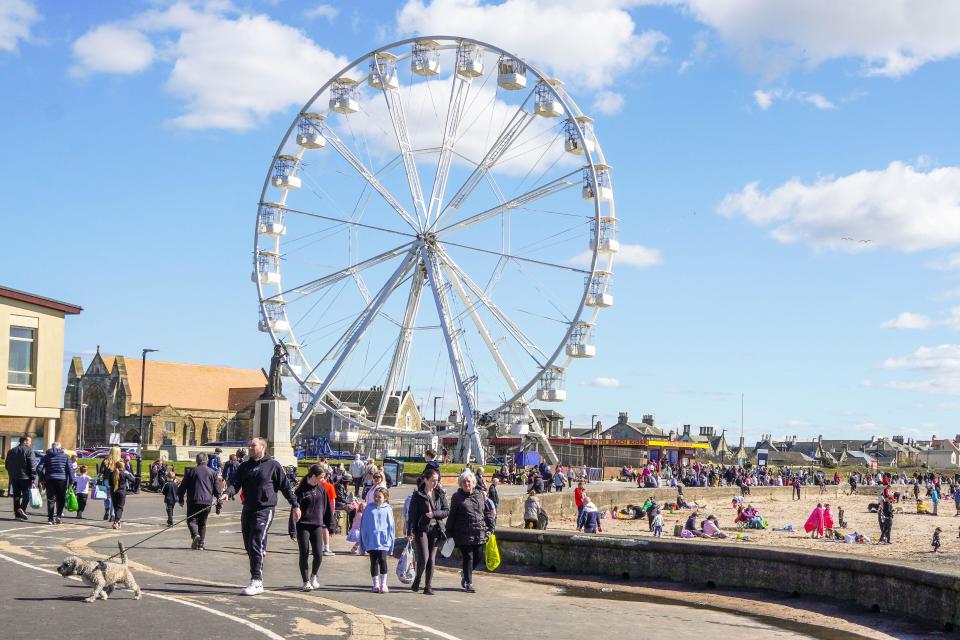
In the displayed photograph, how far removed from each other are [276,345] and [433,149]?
12.0 meters

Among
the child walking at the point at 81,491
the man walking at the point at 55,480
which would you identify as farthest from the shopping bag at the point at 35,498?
the man walking at the point at 55,480

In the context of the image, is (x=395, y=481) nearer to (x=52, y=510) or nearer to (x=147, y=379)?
(x=52, y=510)

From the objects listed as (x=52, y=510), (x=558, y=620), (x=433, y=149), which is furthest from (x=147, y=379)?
(x=558, y=620)

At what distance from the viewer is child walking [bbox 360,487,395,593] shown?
1266cm

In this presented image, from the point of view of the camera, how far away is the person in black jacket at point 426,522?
42.5ft

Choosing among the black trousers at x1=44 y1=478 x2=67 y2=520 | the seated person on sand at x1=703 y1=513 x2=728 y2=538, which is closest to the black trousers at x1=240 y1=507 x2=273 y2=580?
the black trousers at x1=44 y1=478 x2=67 y2=520

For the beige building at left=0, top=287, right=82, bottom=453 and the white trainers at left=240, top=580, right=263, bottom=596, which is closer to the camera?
the white trainers at left=240, top=580, right=263, bottom=596

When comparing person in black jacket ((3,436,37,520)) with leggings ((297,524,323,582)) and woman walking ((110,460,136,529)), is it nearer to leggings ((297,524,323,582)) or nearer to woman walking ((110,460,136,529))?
woman walking ((110,460,136,529))

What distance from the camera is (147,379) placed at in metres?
107

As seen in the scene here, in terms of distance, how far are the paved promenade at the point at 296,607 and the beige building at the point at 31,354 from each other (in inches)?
628

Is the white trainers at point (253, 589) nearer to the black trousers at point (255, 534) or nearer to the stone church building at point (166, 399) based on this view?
the black trousers at point (255, 534)

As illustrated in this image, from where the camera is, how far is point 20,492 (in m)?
20.8

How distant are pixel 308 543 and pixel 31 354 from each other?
73.8 feet

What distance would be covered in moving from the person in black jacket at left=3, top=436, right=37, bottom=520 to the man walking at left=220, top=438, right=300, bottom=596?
33.2ft
